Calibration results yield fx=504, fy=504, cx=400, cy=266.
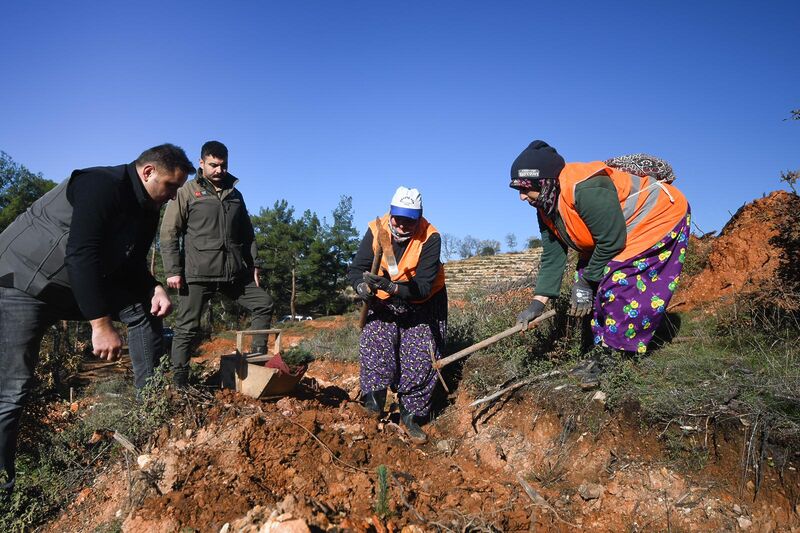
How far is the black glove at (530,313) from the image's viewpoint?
3.58 metres

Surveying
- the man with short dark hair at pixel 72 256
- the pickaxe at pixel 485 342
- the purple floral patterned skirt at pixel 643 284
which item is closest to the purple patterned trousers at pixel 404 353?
the pickaxe at pixel 485 342

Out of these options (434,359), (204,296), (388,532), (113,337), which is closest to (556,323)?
(434,359)

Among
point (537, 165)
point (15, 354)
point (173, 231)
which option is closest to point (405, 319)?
point (537, 165)

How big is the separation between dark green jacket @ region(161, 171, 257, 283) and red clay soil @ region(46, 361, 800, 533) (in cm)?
99

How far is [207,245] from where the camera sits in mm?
3963

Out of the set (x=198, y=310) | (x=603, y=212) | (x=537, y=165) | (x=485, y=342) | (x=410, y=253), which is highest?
(x=537, y=165)

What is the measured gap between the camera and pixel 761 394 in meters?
2.78

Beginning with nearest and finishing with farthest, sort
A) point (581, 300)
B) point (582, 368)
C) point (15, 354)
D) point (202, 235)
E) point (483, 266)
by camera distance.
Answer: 1. point (15, 354)
2. point (581, 300)
3. point (582, 368)
4. point (202, 235)
5. point (483, 266)

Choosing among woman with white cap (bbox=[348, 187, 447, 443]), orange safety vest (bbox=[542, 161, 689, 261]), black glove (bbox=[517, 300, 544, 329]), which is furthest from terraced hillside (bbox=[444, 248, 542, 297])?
orange safety vest (bbox=[542, 161, 689, 261])

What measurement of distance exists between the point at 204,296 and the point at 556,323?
2.94m

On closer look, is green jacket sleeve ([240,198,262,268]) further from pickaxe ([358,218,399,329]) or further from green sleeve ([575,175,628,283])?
green sleeve ([575,175,628,283])

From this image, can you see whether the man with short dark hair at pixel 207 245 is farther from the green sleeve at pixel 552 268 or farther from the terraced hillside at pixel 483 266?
the terraced hillside at pixel 483 266

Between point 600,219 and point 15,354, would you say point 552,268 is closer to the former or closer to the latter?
point 600,219

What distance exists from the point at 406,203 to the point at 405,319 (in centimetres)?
95
